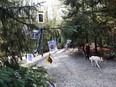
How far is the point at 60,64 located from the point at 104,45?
670 centimetres

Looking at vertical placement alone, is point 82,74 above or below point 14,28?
below

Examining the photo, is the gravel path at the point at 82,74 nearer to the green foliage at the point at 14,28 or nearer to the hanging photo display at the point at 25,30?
the green foliage at the point at 14,28

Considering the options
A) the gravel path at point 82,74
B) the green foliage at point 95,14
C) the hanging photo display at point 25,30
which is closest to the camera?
the hanging photo display at point 25,30

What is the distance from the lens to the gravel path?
919 cm

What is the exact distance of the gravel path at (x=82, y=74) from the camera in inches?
362

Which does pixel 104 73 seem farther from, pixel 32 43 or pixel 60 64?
pixel 32 43

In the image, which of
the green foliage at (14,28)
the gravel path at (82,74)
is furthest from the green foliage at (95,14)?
the green foliage at (14,28)

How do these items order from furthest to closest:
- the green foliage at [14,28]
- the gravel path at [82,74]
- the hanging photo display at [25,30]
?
1. the gravel path at [82,74]
2. the hanging photo display at [25,30]
3. the green foliage at [14,28]

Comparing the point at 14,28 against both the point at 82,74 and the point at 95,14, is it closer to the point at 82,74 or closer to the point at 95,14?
the point at 82,74

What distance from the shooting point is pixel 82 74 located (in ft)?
35.2

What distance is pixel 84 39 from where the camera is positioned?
655 inches

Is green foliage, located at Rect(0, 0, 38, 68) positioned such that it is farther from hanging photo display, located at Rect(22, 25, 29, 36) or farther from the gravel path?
the gravel path

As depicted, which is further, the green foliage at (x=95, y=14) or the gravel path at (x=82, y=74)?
the green foliage at (x=95, y=14)

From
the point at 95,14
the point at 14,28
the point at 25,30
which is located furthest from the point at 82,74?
the point at 95,14
